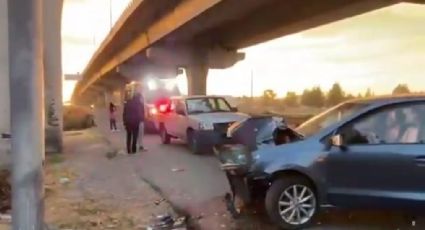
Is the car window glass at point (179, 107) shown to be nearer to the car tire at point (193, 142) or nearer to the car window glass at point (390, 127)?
the car tire at point (193, 142)

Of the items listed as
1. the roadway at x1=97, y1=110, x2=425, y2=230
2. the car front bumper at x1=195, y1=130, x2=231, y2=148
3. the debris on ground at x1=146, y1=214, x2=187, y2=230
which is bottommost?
the debris on ground at x1=146, y1=214, x2=187, y2=230

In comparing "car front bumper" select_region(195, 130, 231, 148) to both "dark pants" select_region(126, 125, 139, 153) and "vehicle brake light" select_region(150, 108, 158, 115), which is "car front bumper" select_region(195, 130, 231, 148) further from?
"vehicle brake light" select_region(150, 108, 158, 115)

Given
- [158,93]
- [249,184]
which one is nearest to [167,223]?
[249,184]

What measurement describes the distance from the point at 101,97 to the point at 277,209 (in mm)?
104508

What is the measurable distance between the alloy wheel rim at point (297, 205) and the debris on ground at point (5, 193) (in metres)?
4.76

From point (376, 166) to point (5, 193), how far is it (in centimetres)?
698

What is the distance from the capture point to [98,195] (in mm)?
11664

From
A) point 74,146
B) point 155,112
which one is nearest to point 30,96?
point 74,146

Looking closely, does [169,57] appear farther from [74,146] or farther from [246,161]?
[246,161]

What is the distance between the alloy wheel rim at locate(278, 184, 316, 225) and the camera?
27.5ft

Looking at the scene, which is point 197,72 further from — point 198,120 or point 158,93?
point 198,120

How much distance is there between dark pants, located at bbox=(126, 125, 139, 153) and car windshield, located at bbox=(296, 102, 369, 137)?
9416 millimetres

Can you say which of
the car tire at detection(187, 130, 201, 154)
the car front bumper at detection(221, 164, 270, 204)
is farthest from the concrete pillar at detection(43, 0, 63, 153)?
the car front bumper at detection(221, 164, 270, 204)

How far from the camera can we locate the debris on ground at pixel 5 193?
35.5 feet
